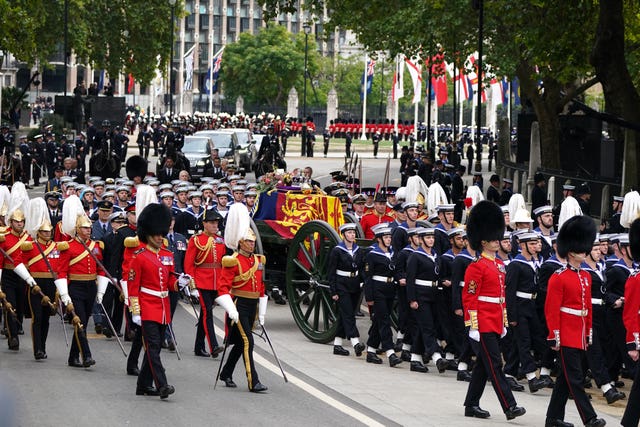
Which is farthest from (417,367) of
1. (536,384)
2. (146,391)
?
(146,391)

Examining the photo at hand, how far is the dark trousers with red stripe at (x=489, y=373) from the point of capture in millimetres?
12219

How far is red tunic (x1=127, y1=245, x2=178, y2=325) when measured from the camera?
43.2 ft

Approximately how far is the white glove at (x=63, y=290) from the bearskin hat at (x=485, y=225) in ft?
15.3

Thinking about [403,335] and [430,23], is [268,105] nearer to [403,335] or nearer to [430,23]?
[430,23]

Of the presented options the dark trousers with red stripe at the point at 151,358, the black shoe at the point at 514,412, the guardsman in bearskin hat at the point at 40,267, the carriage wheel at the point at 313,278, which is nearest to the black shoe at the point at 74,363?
the guardsman in bearskin hat at the point at 40,267

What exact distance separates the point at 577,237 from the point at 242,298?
3.40 m

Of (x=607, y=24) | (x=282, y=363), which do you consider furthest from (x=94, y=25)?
(x=282, y=363)

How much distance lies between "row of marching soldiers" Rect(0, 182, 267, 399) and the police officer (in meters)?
1.66

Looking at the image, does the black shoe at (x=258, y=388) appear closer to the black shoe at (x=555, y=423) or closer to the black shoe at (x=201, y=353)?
the black shoe at (x=201, y=353)

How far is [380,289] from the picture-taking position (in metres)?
15.9

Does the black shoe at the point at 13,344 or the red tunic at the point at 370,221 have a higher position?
the red tunic at the point at 370,221

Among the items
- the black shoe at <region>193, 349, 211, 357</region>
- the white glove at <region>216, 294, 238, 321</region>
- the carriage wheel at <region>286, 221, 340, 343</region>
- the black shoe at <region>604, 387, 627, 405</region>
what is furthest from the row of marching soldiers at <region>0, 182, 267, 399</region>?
the black shoe at <region>604, 387, 627, 405</region>

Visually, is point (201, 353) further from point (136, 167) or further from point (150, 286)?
point (136, 167)

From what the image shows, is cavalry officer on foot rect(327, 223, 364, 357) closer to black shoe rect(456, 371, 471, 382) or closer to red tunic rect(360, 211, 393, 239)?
black shoe rect(456, 371, 471, 382)
